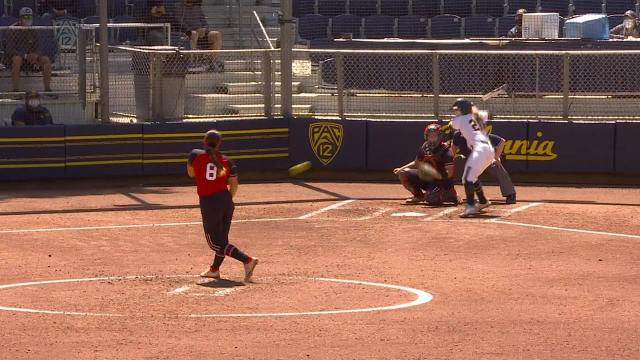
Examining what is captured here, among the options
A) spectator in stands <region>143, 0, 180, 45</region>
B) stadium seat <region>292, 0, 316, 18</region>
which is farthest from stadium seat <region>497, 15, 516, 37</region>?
spectator in stands <region>143, 0, 180, 45</region>

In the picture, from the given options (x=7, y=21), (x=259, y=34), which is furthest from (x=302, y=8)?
(x=7, y=21)

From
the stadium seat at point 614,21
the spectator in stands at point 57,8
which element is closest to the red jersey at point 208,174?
the spectator in stands at point 57,8

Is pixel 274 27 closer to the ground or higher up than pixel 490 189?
higher up

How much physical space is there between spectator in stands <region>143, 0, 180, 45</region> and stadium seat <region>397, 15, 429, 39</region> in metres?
6.25

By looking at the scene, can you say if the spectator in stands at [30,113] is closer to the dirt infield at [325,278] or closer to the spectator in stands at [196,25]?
the dirt infield at [325,278]

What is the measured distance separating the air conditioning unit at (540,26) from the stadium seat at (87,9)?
898cm

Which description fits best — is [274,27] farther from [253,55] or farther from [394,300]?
[394,300]

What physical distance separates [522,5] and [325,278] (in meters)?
17.2

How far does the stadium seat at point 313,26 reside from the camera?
30.0 meters

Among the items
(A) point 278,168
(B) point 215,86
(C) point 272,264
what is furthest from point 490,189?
(C) point 272,264

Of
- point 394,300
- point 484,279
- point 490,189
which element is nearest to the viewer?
point 394,300

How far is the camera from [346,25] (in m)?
30.0

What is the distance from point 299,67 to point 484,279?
37.6ft

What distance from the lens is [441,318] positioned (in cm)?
1167
